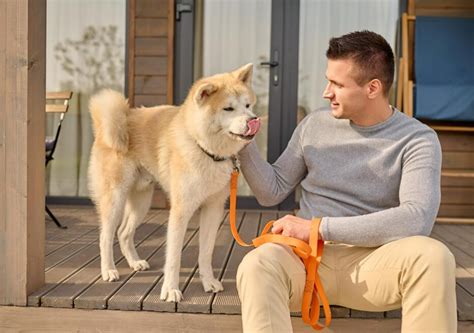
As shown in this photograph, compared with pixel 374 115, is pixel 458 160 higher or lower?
lower

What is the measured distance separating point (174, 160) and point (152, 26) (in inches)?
88.4

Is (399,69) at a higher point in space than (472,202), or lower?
higher

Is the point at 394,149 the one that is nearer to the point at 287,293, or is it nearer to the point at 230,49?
the point at 287,293

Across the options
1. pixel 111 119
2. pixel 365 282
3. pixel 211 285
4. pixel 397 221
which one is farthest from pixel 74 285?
pixel 397 221

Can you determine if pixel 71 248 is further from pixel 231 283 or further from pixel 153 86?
pixel 153 86

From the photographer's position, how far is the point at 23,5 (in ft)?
6.24

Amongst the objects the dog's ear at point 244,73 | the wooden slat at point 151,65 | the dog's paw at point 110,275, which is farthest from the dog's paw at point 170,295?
the wooden slat at point 151,65

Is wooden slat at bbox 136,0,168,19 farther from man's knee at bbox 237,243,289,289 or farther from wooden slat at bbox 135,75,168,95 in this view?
man's knee at bbox 237,243,289,289

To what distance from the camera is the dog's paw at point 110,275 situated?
2191 mm

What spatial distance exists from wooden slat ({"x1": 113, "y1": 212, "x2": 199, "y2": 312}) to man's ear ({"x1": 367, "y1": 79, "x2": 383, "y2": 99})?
37.3 inches

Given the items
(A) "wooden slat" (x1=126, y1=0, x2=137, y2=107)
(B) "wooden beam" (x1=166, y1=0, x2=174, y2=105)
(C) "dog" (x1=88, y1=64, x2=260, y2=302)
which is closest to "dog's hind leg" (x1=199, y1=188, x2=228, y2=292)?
(C) "dog" (x1=88, y1=64, x2=260, y2=302)

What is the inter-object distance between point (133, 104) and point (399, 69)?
1.92 m

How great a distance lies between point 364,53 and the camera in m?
1.76

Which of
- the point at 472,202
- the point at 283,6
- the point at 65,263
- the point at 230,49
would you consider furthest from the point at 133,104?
the point at 472,202
